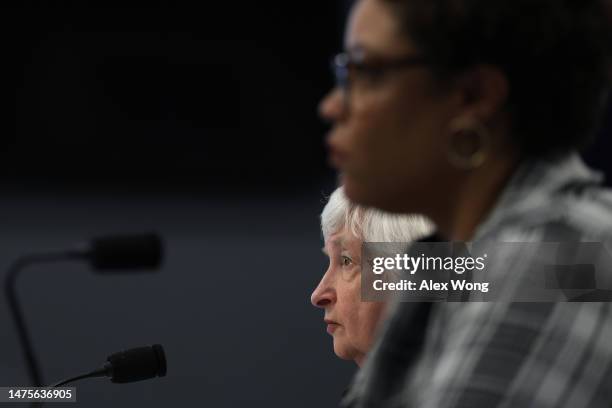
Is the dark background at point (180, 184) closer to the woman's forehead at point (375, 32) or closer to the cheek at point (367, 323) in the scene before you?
the cheek at point (367, 323)

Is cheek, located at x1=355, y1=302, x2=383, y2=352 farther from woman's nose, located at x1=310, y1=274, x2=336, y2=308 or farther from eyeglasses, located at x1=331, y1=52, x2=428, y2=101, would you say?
eyeglasses, located at x1=331, y1=52, x2=428, y2=101

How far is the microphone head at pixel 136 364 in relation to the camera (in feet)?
4.57

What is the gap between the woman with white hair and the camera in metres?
1.83

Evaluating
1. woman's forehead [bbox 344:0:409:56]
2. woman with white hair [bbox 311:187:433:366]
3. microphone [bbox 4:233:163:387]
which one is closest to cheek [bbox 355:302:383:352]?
woman with white hair [bbox 311:187:433:366]

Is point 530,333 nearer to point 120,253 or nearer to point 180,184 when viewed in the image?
point 120,253

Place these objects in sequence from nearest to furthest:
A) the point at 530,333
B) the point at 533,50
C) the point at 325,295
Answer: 1. the point at 530,333
2. the point at 533,50
3. the point at 325,295

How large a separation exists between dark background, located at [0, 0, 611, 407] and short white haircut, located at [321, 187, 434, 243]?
67cm

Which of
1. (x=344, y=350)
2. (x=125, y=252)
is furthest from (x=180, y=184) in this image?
(x=125, y=252)

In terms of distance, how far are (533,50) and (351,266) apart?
1.09 m

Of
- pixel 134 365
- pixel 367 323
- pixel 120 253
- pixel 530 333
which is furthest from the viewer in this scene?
pixel 367 323

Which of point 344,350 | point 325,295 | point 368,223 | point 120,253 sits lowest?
point 344,350

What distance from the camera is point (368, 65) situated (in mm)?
929

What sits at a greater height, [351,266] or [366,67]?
[366,67]

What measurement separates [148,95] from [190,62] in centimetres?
17
